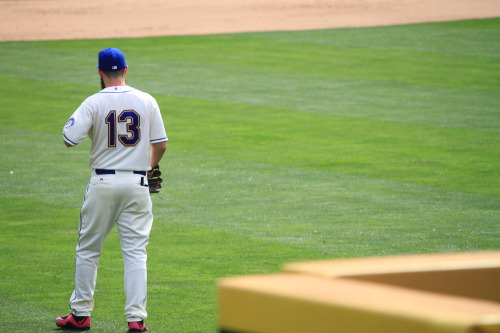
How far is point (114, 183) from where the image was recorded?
559cm

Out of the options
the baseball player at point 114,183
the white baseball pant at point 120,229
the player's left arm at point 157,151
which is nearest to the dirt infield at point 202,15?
the player's left arm at point 157,151

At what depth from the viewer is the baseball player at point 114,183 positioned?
5.61 meters

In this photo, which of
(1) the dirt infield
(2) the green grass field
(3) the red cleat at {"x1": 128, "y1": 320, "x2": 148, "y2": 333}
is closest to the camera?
(3) the red cleat at {"x1": 128, "y1": 320, "x2": 148, "y2": 333}

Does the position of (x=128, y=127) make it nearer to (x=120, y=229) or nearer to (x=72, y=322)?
(x=120, y=229)

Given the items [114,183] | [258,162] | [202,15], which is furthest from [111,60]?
[202,15]

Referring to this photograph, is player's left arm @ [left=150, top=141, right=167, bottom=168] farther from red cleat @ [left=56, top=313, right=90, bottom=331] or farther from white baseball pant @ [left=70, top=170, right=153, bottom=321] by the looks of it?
red cleat @ [left=56, top=313, right=90, bottom=331]

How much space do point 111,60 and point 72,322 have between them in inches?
66.1

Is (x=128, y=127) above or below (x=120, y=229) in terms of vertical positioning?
above

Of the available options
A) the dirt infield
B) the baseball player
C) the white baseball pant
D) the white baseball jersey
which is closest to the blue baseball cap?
the baseball player

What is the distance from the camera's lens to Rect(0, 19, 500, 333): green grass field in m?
7.27

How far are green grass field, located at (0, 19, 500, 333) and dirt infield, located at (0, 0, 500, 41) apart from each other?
8.21ft

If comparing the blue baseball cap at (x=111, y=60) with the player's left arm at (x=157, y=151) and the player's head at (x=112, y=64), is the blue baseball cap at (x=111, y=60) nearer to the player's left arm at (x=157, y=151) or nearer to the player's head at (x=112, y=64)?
the player's head at (x=112, y=64)

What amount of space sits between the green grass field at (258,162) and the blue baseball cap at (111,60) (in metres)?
1.67

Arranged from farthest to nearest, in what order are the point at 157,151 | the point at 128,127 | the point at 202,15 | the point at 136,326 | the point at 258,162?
the point at 202,15, the point at 258,162, the point at 157,151, the point at 128,127, the point at 136,326
